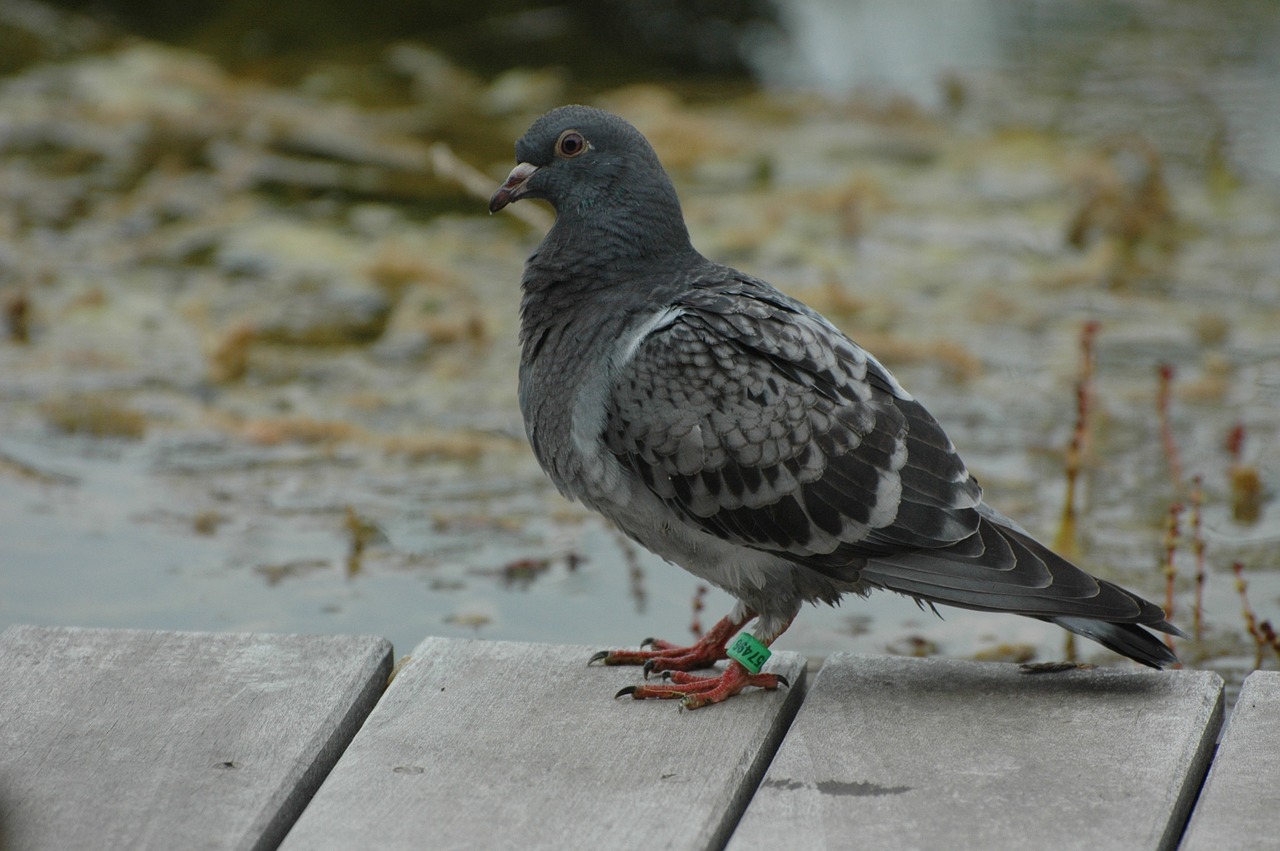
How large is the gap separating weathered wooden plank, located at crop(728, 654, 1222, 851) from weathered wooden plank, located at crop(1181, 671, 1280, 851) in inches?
1.5

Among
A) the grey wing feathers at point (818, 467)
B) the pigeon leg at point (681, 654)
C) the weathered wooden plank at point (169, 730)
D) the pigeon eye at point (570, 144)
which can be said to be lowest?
the pigeon leg at point (681, 654)

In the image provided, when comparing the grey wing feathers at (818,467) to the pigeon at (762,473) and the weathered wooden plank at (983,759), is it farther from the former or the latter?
the weathered wooden plank at (983,759)

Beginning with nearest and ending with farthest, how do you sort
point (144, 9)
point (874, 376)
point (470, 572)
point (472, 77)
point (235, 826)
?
A: point (235, 826)
point (874, 376)
point (470, 572)
point (472, 77)
point (144, 9)

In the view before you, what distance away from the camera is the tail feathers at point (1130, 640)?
10.0ft

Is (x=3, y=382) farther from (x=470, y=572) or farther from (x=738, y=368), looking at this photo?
(x=738, y=368)

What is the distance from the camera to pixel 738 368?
3.25 m

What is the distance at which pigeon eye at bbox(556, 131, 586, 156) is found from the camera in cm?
377

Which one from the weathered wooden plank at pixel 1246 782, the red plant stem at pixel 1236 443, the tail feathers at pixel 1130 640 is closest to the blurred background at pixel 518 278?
the red plant stem at pixel 1236 443

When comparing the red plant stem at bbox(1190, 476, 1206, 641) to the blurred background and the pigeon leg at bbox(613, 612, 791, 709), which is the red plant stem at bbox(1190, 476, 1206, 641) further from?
the pigeon leg at bbox(613, 612, 791, 709)

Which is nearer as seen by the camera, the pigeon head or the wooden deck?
the wooden deck

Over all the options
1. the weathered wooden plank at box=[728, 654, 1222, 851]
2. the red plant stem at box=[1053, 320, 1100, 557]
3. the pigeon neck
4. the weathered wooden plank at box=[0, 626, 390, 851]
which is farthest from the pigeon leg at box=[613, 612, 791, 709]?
the red plant stem at box=[1053, 320, 1100, 557]

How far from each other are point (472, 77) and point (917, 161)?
298cm

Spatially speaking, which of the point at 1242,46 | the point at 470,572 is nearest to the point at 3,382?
the point at 470,572

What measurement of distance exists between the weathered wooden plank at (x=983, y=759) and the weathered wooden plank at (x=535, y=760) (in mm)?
96
